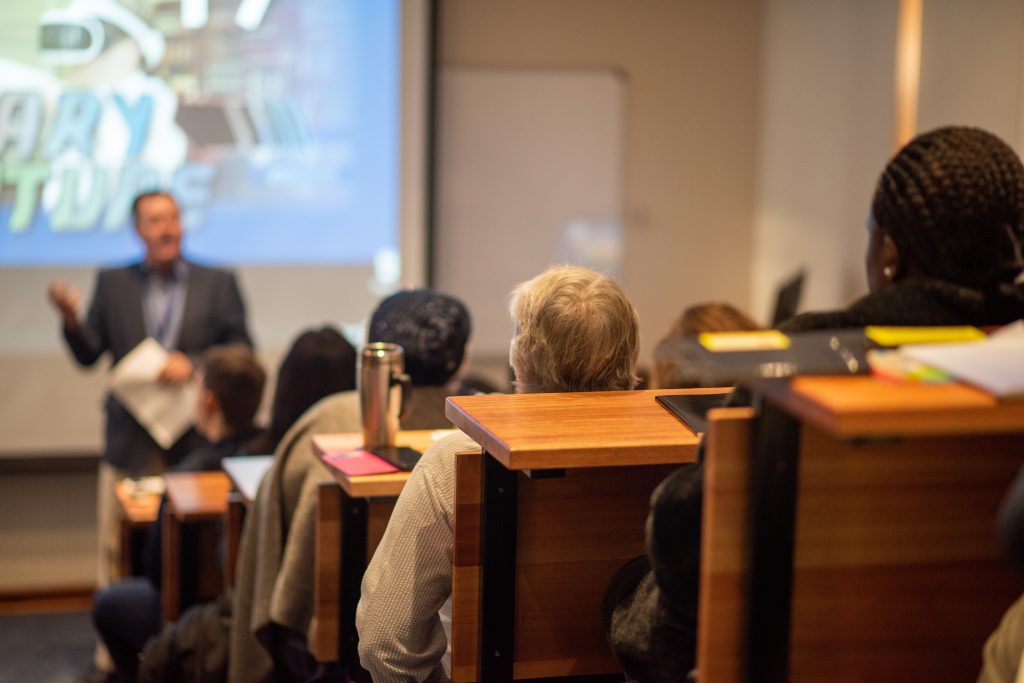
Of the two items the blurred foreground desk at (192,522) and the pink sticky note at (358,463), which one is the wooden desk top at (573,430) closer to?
the pink sticky note at (358,463)

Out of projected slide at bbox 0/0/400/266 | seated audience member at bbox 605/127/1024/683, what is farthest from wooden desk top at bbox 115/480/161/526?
seated audience member at bbox 605/127/1024/683

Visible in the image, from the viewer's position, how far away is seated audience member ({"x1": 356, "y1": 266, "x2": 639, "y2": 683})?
1725mm

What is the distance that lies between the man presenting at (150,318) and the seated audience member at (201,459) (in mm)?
825

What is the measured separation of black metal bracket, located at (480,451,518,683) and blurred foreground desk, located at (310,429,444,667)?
43 cm

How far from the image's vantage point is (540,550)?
1.64m

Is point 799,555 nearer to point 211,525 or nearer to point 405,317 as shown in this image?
point 405,317

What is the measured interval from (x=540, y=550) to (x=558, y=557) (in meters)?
0.03


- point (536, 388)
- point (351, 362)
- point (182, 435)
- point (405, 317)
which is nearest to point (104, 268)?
point (182, 435)

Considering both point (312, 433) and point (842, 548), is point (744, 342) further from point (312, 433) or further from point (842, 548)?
point (312, 433)

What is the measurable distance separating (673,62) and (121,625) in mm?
3322

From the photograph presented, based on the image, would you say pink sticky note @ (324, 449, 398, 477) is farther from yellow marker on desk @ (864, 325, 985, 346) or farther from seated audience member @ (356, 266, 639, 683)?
yellow marker on desk @ (864, 325, 985, 346)

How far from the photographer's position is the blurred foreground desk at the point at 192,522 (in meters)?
2.83

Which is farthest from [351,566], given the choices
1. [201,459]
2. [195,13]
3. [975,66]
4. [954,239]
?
[195,13]

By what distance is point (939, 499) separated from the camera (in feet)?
3.91
